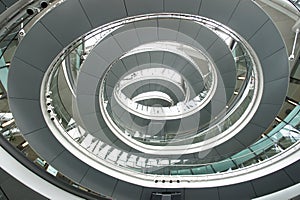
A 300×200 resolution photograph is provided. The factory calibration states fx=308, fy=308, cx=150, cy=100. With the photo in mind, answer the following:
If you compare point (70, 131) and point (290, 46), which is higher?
point (290, 46)

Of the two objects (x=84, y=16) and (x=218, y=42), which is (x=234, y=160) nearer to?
(x=218, y=42)

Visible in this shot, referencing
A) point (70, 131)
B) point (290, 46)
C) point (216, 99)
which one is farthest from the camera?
point (216, 99)

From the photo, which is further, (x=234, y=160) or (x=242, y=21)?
(x=234, y=160)

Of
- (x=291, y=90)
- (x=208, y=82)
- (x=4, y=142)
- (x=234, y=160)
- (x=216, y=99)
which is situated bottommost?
(x=4, y=142)

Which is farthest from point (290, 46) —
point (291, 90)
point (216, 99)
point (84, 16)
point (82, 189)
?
point (82, 189)

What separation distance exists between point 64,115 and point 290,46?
6.92 m

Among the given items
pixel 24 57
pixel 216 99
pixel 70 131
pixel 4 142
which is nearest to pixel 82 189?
pixel 70 131

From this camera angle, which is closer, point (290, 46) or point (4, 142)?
point (4, 142)

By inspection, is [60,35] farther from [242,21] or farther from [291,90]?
[291,90]

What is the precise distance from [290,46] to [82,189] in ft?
23.9

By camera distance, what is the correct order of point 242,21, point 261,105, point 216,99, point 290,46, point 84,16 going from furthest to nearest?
point 216,99 < point 290,46 < point 261,105 < point 242,21 < point 84,16

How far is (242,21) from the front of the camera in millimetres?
6453

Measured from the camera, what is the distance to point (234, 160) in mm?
7938

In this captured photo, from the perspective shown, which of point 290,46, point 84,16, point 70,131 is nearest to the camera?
point 84,16
